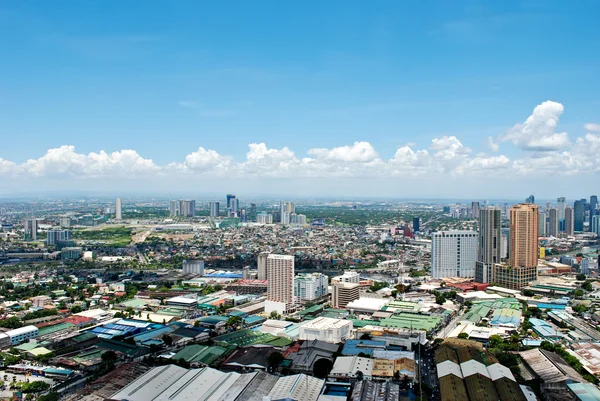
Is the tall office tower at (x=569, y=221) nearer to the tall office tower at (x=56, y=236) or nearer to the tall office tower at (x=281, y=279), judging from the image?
the tall office tower at (x=281, y=279)

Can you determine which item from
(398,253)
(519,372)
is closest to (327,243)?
(398,253)

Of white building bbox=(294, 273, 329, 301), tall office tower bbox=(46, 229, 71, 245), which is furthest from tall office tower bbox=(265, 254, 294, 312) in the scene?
tall office tower bbox=(46, 229, 71, 245)

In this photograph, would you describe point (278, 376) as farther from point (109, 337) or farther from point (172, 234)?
point (172, 234)

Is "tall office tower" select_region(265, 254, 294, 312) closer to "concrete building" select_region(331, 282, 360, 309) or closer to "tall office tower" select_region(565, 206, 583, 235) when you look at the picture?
"concrete building" select_region(331, 282, 360, 309)

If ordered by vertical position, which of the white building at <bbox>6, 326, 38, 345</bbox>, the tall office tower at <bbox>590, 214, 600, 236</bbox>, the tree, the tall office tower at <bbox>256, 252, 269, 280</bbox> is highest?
the tall office tower at <bbox>590, 214, 600, 236</bbox>

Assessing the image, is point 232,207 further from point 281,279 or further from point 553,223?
point 281,279

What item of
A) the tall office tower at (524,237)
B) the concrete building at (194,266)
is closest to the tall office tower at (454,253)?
the tall office tower at (524,237)
